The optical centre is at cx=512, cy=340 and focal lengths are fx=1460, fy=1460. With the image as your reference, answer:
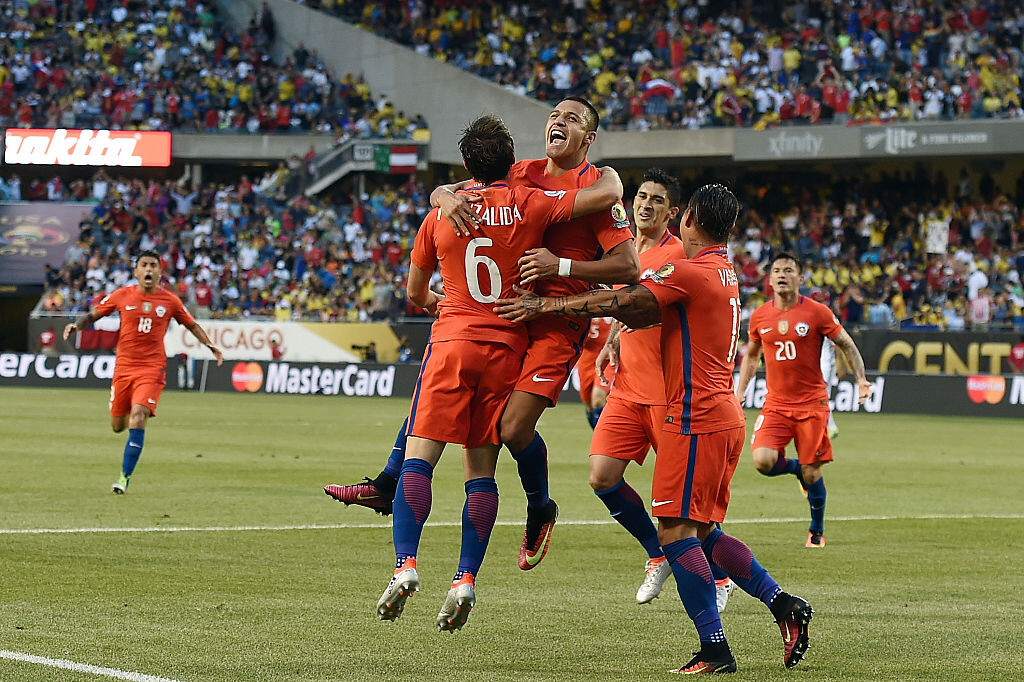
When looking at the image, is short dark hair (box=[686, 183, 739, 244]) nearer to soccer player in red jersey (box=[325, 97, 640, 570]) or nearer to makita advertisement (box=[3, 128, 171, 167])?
soccer player in red jersey (box=[325, 97, 640, 570])

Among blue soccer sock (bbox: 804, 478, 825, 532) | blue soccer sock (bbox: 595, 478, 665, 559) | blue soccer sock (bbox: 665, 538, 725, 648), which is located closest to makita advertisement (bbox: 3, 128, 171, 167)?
blue soccer sock (bbox: 804, 478, 825, 532)

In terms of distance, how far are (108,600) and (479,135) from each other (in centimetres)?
345

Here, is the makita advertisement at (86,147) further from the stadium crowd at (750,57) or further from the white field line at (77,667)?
the white field line at (77,667)

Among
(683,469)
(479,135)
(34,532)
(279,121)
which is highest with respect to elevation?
(279,121)

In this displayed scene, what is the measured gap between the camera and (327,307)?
3941 cm

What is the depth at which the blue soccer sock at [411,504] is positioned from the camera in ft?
22.4

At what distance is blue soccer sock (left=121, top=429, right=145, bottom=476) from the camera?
14.7 m

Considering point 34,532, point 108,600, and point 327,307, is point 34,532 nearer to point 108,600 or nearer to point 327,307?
point 108,600

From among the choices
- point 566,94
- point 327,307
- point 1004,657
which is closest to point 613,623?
point 1004,657

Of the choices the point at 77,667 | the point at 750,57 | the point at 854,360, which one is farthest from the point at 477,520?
the point at 750,57

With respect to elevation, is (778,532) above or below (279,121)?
below

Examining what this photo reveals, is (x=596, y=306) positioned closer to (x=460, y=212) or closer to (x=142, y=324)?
(x=460, y=212)

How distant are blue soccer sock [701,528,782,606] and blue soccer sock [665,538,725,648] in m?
0.39

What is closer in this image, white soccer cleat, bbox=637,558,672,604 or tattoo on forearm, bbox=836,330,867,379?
white soccer cleat, bbox=637,558,672,604
